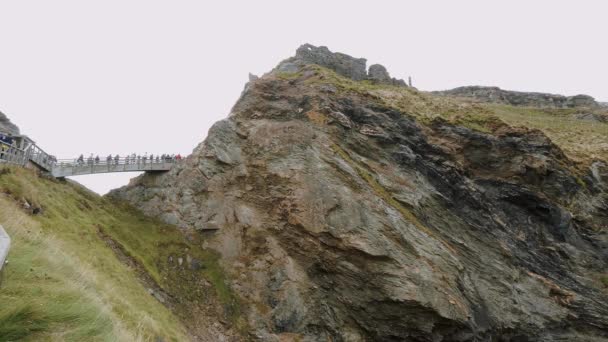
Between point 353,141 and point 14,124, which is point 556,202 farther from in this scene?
point 14,124

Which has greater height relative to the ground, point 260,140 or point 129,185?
point 260,140

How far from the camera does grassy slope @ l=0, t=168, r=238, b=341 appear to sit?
19.7 ft

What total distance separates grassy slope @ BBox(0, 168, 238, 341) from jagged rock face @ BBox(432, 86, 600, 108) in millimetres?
60378

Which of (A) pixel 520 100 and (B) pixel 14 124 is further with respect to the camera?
(A) pixel 520 100

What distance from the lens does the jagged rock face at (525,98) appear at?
2397 inches

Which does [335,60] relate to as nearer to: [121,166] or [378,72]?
[378,72]

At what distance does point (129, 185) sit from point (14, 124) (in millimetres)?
25454

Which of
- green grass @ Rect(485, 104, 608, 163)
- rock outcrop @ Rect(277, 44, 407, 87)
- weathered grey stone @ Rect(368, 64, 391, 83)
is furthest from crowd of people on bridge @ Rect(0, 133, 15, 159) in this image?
weathered grey stone @ Rect(368, 64, 391, 83)

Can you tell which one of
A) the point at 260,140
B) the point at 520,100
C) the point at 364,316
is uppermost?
the point at 520,100

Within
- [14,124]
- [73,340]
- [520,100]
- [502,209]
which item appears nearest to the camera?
[73,340]

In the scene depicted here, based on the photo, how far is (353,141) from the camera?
25547 mm

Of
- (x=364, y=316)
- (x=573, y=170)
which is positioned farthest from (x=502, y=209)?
(x=364, y=316)

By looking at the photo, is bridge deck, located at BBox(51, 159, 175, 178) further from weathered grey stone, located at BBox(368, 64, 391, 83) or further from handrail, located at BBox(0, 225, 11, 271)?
weathered grey stone, located at BBox(368, 64, 391, 83)

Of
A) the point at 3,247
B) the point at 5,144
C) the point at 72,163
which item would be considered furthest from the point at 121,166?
the point at 3,247
